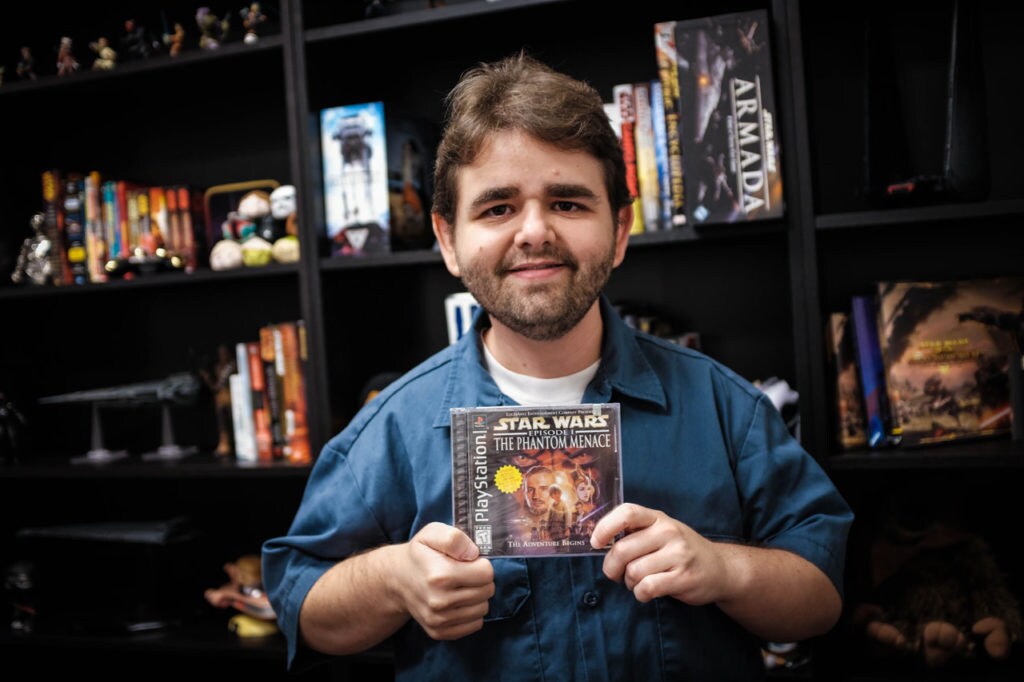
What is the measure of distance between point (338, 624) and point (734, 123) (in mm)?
1094

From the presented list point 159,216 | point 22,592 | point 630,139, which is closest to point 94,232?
point 159,216

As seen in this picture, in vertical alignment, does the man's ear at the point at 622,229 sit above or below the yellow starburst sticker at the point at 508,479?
above

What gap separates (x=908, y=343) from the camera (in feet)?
5.48

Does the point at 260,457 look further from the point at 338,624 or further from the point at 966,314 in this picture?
the point at 966,314

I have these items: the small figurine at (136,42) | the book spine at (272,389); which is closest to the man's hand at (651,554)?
the book spine at (272,389)

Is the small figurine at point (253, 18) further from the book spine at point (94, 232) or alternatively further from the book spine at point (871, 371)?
the book spine at point (871, 371)

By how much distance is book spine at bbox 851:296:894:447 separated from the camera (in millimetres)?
1684

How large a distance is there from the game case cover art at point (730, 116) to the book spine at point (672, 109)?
2 centimetres

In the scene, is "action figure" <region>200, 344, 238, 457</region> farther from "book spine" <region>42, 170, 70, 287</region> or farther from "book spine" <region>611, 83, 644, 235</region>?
"book spine" <region>611, 83, 644, 235</region>

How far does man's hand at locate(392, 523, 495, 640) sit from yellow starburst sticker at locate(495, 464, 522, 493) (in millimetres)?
Answer: 76

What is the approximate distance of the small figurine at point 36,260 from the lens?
7.22 ft

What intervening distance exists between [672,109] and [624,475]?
0.76m

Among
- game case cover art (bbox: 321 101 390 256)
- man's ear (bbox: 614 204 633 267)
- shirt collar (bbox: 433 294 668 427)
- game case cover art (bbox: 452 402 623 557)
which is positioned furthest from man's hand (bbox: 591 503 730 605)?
game case cover art (bbox: 321 101 390 256)

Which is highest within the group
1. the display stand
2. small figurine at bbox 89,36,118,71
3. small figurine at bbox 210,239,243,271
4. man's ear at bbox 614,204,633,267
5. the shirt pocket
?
small figurine at bbox 89,36,118,71
